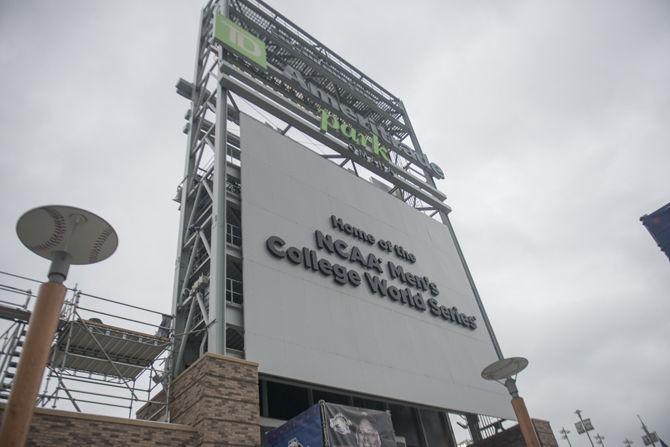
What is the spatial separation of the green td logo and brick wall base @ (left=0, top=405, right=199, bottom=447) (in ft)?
56.6

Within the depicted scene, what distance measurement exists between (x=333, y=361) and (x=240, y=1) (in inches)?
Result: 883

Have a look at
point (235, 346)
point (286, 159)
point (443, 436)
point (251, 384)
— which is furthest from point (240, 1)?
point (443, 436)

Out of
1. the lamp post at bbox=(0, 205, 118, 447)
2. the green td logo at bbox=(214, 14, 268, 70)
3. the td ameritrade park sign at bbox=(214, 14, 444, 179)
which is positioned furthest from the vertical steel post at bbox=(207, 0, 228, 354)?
the lamp post at bbox=(0, 205, 118, 447)

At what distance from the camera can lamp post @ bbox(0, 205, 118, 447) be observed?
16.8ft

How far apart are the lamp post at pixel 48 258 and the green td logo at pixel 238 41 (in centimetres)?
1737

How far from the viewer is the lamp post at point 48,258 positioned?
5.12 m

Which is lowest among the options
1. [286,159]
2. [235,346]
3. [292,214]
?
[235,346]

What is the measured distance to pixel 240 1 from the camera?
1069 inches

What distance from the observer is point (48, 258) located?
21.1ft

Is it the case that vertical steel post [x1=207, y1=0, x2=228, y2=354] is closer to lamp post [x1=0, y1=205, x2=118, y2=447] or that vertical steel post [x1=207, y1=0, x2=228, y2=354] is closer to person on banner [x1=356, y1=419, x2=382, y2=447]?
person on banner [x1=356, y1=419, x2=382, y2=447]

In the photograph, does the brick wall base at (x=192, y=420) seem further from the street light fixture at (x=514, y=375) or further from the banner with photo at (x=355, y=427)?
the street light fixture at (x=514, y=375)

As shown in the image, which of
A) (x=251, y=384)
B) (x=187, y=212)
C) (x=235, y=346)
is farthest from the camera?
(x=187, y=212)

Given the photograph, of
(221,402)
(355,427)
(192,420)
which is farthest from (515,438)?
(192,420)

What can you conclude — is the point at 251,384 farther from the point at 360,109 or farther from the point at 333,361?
the point at 360,109
